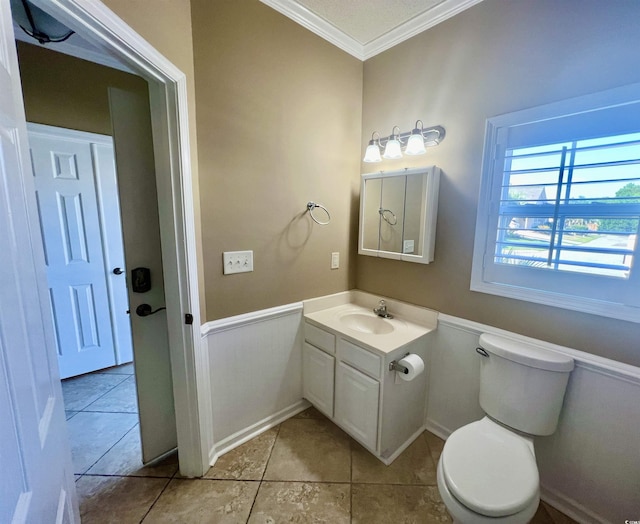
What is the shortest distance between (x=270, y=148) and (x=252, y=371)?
4.52 feet

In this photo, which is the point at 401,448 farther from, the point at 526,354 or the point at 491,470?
the point at 526,354

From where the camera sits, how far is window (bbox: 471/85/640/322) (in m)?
1.15

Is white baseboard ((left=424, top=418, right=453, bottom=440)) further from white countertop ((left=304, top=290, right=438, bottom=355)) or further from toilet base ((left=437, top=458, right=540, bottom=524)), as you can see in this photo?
toilet base ((left=437, top=458, right=540, bottom=524))

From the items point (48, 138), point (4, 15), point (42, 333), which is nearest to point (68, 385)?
point (48, 138)

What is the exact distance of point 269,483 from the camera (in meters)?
1.51

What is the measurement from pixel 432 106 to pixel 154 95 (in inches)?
59.2

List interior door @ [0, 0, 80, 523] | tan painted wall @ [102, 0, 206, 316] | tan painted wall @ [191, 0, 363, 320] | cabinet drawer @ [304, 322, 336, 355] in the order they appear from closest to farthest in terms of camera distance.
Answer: interior door @ [0, 0, 80, 523] < tan painted wall @ [102, 0, 206, 316] < tan painted wall @ [191, 0, 363, 320] < cabinet drawer @ [304, 322, 336, 355]

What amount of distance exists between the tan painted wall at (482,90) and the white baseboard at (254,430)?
1.07 m

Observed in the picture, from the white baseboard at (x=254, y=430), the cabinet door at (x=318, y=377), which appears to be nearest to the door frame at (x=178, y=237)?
the white baseboard at (x=254, y=430)

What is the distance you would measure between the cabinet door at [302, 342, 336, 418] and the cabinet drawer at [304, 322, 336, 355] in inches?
1.5

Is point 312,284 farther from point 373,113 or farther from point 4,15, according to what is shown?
point 4,15

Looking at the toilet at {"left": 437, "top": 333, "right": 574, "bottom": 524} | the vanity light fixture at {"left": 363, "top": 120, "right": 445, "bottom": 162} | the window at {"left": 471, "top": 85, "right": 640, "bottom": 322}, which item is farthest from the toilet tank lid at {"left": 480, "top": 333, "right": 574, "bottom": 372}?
the vanity light fixture at {"left": 363, "top": 120, "right": 445, "bottom": 162}

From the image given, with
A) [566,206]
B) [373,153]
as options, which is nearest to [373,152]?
[373,153]

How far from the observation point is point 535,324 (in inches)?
55.8
